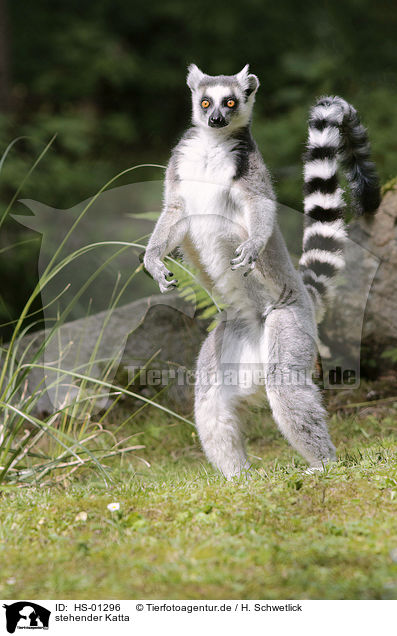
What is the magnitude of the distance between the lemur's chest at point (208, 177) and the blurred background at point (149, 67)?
4.70 m

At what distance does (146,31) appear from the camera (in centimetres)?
1291

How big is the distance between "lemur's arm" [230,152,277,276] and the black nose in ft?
0.75

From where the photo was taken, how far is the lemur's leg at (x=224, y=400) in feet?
11.1

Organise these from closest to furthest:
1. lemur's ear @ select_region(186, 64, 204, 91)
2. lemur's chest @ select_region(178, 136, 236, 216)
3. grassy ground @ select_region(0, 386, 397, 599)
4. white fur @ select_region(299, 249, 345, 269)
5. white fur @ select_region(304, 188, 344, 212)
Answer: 1. grassy ground @ select_region(0, 386, 397, 599)
2. lemur's chest @ select_region(178, 136, 236, 216)
3. lemur's ear @ select_region(186, 64, 204, 91)
4. white fur @ select_region(304, 188, 344, 212)
5. white fur @ select_region(299, 249, 345, 269)

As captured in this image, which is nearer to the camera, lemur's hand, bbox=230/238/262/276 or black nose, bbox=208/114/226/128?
lemur's hand, bbox=230/238/262/276

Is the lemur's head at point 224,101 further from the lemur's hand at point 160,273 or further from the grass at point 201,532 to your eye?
the grass at point 201,532

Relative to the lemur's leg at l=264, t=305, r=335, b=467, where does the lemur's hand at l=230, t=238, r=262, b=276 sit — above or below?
above

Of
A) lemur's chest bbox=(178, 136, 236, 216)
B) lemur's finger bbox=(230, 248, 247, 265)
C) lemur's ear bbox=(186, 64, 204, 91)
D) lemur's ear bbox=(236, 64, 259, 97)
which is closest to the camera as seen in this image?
lemur's finger bbox=(230, 248, 247, 265)

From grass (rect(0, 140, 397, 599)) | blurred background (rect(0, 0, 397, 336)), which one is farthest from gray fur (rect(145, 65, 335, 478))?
blurred background (rect(0, 0, 397, 336))

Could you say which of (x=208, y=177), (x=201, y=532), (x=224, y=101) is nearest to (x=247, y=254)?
(x=208, y=177)

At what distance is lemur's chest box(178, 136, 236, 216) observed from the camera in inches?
131

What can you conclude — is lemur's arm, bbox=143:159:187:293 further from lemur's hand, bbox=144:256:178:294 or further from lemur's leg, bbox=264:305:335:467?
lemur's leg, bbox=264:305:335:467
